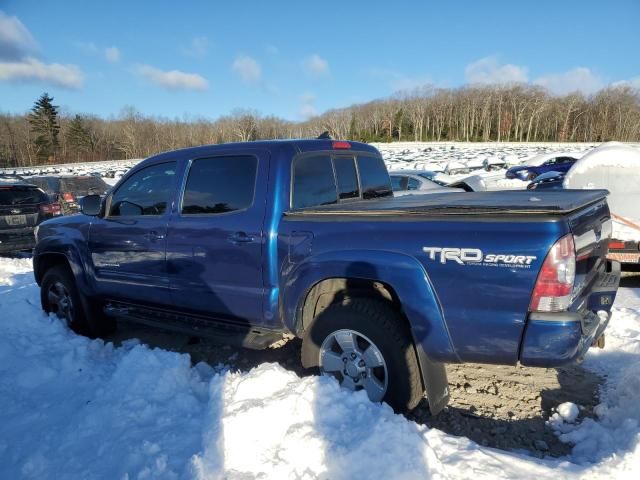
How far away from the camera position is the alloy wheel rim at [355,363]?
292 centimetres

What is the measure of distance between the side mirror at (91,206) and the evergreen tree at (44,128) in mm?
81983

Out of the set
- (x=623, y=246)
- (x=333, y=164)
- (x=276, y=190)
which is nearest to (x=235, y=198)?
→ (x=276, y=190)

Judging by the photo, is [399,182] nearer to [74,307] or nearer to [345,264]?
[74,307]

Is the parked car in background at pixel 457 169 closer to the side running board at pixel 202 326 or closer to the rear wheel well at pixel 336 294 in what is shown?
the side running board at pixel 202 326

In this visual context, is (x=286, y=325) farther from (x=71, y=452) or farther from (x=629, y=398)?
(x=629, y=398)

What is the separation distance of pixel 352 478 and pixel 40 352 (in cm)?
352

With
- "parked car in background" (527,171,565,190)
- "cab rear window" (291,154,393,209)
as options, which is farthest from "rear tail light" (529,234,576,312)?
"parked car in background" (527,171,565,190)

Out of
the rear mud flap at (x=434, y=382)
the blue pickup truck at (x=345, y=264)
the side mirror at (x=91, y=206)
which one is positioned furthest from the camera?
the side mirror at (x=91, y=206)

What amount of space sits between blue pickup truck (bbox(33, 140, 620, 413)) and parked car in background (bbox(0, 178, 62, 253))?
5617 millimetres

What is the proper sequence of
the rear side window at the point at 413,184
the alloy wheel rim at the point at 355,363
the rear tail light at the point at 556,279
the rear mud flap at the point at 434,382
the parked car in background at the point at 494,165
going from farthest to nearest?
the parked car in background at the point at 494,165
the rear side window at the point at 413,184
the alloy wheel rim at the point at 355,363
the rear mud flap at the point at 434,382
the rear tail light at the point at 556,279

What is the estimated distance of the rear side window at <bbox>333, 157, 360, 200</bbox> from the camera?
3814 millimetres

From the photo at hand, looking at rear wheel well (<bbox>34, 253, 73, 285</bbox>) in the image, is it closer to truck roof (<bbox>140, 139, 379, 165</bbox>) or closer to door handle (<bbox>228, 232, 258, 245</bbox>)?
truck roof (<bbox>140, 139, 379, 165</bbox>)

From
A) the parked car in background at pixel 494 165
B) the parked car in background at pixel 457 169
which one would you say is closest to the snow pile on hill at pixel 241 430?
the parked car in background at pixel 457 169

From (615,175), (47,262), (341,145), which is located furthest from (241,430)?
(615,175)
